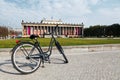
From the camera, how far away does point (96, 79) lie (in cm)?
597

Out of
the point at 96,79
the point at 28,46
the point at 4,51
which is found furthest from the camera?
the point at 4,51

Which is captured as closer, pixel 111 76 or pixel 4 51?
pixel 111 76

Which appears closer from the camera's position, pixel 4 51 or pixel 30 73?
pixel 30 73

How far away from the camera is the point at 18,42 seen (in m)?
7.06

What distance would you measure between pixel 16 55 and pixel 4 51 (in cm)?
484

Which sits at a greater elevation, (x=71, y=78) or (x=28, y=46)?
(x=28, y=46)

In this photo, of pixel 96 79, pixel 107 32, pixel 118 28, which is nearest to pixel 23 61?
pixel 96 79

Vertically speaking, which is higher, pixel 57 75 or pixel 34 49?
pixel 34 49

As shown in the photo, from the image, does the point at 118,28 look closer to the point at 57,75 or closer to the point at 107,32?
the point at 107,32

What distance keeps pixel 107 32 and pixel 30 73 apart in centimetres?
11238

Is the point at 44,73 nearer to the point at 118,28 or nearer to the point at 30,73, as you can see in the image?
the point at 30,73

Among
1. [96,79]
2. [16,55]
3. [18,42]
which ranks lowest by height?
[96,79]

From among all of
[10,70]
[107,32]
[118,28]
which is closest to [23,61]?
[10,70]

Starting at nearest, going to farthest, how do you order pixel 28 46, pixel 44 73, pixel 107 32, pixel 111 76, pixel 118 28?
pixel 111 76, pixel 44 73, pixel 28 46, pixel 118 28, pixel 107 32
